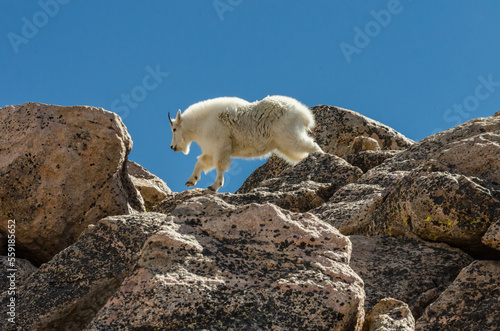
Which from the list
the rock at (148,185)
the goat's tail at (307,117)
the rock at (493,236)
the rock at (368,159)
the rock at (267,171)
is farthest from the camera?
the goat's tail at (307,117)

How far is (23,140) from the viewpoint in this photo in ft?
25.2

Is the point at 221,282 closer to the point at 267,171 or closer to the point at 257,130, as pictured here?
the point at 267,171

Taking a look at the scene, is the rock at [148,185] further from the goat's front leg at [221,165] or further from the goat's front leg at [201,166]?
the goat's front leg at [201,166]

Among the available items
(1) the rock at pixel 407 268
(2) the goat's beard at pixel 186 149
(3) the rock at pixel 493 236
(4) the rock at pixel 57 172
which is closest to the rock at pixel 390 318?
(1) the rock at pixel 407 268

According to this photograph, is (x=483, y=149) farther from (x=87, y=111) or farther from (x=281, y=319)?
(x=87, y=111)

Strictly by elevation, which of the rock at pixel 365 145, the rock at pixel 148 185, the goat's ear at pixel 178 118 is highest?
the goat's ear at pixel 178 118

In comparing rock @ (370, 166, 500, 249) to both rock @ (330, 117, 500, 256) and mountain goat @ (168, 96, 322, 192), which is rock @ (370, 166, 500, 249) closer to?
rock @ (330, 117, 500, 256)

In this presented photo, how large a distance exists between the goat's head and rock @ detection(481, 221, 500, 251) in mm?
10754

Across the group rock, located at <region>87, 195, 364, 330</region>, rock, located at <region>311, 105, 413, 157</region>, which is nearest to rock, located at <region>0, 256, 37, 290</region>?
rock, located at <region>87, 195, 364, 330</region>

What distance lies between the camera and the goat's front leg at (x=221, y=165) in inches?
516

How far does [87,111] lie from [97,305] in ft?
12.4

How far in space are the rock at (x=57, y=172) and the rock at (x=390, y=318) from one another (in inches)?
180

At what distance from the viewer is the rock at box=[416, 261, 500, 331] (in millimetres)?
4172

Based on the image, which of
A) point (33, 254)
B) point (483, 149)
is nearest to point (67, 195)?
point (33, 254)
